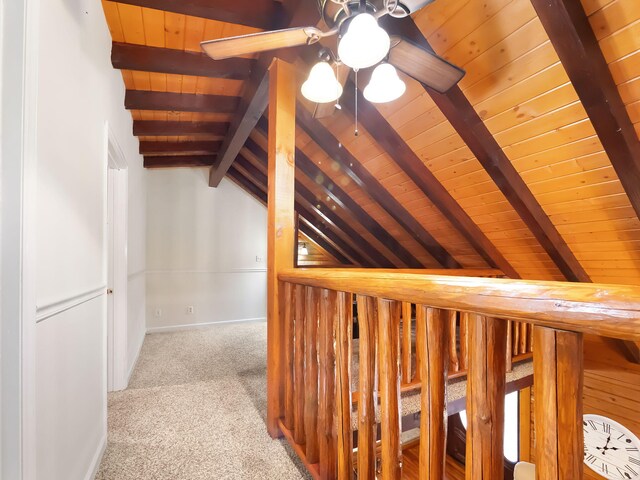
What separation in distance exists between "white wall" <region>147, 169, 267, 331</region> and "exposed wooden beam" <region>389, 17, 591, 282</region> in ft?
11.8

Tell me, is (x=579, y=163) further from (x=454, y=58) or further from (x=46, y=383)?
(x=46, y=383)

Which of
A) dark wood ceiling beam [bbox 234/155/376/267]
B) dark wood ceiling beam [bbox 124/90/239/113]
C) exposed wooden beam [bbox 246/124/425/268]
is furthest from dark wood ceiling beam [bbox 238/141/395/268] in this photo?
dark wood ceiling beam [bbox 124/90/239/113]

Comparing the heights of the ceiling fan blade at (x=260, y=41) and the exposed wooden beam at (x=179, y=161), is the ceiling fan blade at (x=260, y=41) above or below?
below

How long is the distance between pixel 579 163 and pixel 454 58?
1025 millimetres

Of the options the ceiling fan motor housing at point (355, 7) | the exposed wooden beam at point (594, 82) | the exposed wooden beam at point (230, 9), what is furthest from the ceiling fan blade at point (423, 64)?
the exposed wooden beam at point (230, 9)

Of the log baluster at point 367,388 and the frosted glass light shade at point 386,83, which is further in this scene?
the frosted glass light shade at point 386,83

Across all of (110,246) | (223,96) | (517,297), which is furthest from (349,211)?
(517,297)

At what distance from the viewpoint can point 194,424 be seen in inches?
72.5

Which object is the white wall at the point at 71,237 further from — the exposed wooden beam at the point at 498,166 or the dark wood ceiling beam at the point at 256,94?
the exposed wooden beam at the point at 498,166

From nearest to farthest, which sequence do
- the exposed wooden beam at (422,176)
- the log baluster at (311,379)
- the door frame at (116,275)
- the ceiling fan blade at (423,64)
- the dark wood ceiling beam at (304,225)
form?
the ceiling fan blade at (423,64) → the log baluster at (311,379) → the door frame at (116,275) → the exposed wooden beam at (422,176) → the dark wood ceiling beam at (304,225)

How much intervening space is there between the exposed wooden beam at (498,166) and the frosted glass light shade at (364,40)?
2.81 ft

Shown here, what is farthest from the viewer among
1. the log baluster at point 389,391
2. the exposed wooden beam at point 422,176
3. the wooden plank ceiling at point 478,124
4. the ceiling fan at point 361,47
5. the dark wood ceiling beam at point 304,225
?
the dark wood ceiling beam at point 304,225

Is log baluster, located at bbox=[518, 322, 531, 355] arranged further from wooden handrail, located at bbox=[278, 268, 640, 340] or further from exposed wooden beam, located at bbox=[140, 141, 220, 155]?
exposed wooden beam, located at bbox=[140, 141, 220, 155]

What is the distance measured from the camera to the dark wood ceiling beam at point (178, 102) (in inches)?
99.4
